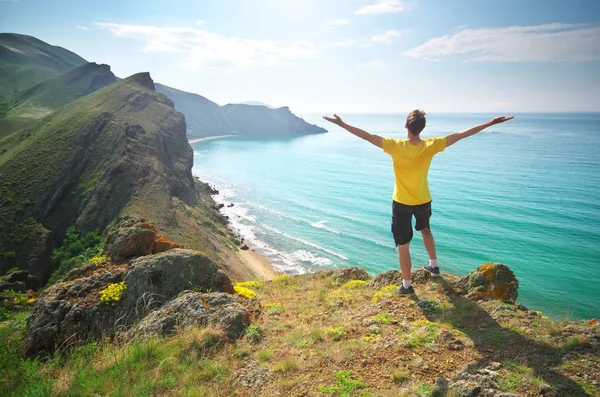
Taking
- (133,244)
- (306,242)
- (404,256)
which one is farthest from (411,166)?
(306,242)

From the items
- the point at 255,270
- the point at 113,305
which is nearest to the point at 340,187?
the point at 255,270

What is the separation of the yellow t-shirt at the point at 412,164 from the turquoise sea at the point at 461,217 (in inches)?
517

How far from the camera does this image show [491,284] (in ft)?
24.5

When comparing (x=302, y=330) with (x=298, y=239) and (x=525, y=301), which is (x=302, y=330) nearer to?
(x=525, y=301)

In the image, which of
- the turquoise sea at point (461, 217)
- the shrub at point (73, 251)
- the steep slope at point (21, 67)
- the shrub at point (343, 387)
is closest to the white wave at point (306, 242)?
the turquoise sea at point (461, 217)

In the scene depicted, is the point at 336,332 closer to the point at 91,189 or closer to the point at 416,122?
the point at 416,122

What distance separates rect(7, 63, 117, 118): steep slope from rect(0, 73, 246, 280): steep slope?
243 feet

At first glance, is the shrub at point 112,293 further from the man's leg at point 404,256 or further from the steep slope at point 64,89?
the steep slope at point 64,89

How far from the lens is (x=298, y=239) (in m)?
50.2

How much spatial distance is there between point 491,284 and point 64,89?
17232cm

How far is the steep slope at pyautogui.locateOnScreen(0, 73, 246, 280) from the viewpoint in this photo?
36031 millimetres

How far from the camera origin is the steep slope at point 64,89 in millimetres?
120375

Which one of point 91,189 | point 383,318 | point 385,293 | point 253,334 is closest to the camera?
point 253,334

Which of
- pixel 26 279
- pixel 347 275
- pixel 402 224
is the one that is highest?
pixel 402 224
